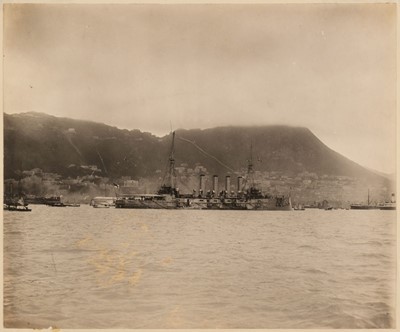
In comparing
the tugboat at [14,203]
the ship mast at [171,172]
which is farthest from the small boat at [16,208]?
→ the ship mast at [171,172]

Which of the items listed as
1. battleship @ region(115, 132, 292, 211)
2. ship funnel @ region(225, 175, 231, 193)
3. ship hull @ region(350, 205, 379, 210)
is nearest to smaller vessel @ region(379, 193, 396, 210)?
ship hull @ region(350, 205, 379, 210)

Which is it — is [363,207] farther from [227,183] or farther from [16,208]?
[16,208]

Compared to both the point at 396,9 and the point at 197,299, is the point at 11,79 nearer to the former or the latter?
the point at 197,299

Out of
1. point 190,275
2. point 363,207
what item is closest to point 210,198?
point 190,275

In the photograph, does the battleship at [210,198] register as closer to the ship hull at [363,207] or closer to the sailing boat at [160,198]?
the sailing boat at [160,198]

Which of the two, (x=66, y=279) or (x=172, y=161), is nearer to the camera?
(x=66, y=279)

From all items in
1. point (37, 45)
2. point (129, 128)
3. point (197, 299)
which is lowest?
point (197, 299)

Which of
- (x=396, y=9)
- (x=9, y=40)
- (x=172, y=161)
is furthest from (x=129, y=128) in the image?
(x=396, y=9)

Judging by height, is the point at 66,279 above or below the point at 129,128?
below
